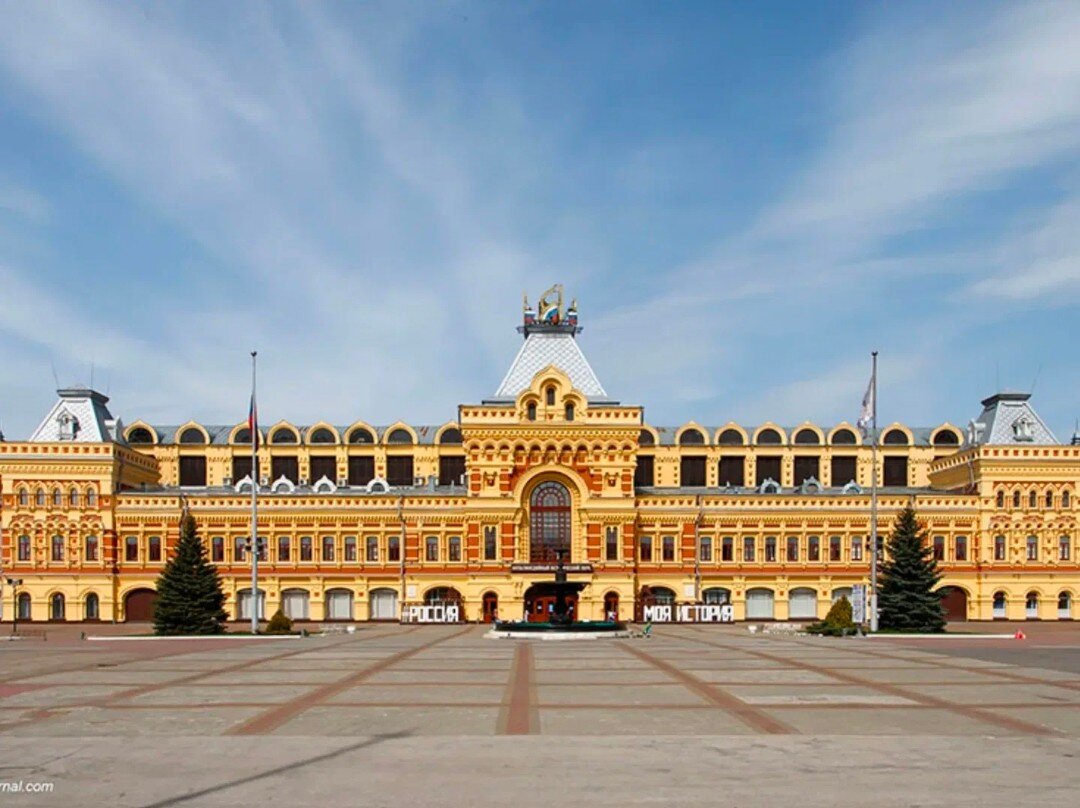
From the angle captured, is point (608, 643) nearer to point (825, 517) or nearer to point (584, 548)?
point (584, 548)

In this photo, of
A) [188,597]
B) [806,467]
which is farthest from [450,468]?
[188,597]

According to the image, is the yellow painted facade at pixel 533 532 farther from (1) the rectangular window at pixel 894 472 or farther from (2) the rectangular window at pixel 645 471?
(1) the rectangular window at pixel 894 472

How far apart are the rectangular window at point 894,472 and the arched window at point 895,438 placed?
1199mm

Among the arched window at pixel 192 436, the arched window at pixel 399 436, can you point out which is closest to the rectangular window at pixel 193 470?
the arched window at pixel 192 436

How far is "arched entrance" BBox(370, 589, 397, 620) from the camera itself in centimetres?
7400

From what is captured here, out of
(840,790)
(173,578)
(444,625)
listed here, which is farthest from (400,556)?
(840,790)

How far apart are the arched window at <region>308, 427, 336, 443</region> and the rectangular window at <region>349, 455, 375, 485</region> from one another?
7.79 ft

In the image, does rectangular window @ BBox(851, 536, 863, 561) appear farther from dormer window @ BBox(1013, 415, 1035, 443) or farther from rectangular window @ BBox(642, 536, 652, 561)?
rectangular window @ BBox(642, 536, 652, 561)

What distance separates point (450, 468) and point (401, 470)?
388 cm

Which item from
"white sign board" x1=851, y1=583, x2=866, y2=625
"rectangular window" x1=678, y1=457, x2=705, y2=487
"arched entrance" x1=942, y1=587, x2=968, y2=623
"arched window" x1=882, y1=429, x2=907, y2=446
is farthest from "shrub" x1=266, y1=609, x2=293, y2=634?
"arched window" x1=882, y1=429, x2=907, y2=446

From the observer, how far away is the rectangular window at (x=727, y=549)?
2916 inches

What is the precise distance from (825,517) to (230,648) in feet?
146

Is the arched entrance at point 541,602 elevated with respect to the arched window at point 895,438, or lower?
lower

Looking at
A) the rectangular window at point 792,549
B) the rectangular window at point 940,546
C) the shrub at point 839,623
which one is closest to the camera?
the shrub at point 839,623
